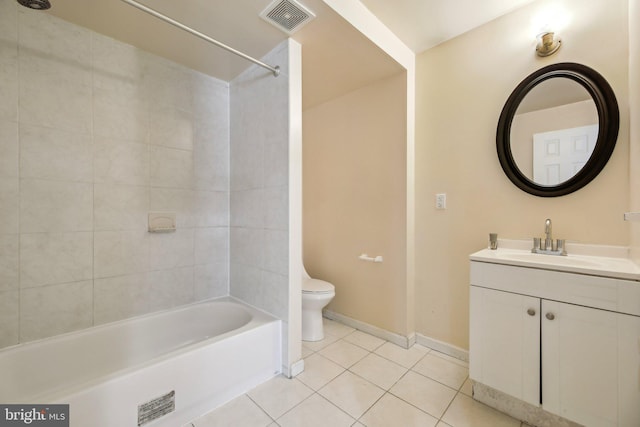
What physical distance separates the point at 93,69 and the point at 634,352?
3111mm

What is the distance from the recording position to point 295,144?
1686mm

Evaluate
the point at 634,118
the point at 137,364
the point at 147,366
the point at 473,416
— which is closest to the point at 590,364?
the point at 473,416

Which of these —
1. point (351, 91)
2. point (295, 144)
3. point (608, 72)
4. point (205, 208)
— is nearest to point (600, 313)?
point (608, 72)

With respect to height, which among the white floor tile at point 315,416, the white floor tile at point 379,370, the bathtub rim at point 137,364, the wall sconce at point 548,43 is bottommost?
the white floor tile at point 379,370

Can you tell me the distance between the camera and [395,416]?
134cm

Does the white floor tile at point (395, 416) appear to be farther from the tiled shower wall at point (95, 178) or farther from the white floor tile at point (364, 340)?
the tiled shower wall at point (95, 178)

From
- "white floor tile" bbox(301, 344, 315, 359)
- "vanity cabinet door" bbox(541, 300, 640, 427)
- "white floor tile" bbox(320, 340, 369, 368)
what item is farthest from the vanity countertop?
"white floor tile" bbox(301, 344, 315, 359)

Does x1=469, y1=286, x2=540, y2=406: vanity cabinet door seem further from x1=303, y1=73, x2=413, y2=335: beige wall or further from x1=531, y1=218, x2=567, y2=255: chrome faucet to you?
x1=303, y1=73, x2=413, y2=335: beige wall

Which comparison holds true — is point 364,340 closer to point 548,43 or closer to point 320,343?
point 320,343

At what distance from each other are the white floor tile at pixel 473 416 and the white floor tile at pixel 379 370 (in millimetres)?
349

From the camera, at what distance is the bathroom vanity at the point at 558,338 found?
41.6 inches

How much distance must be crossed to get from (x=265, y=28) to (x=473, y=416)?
247cm

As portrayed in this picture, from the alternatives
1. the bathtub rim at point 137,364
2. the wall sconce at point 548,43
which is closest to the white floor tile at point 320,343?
the bathtub rim at point 137,364

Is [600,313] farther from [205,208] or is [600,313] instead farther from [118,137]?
[118,137]
